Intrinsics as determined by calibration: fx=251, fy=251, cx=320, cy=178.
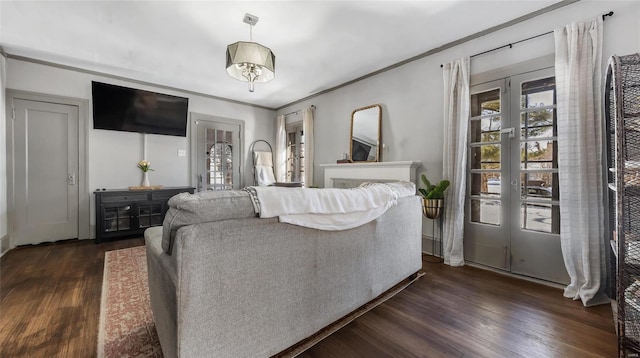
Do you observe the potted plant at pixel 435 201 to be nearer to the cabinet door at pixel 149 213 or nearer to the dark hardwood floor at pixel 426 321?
the dark hardwood floor at pixel 426 321

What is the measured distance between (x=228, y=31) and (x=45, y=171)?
3.45m

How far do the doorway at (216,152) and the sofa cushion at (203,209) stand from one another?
4.28 metres

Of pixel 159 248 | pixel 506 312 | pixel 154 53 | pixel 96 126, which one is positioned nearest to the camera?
pixel 159 248

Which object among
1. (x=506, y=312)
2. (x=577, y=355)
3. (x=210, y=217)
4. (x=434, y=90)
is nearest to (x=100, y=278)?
(x=210, y=217)

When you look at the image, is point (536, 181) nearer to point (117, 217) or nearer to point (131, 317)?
point (131, 317)

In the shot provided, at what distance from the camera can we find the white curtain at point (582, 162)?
2049mm

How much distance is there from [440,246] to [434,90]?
1963mm

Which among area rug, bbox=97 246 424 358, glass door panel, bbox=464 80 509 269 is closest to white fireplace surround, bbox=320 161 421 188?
glass door panel, bbox=464 80 509 269

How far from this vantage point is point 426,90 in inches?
129

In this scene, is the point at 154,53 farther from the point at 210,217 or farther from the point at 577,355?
the point at 577,355

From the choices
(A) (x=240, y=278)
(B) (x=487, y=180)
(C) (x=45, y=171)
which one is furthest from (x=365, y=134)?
(C) (x=45, y=171)

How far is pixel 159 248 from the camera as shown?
132 centimetres

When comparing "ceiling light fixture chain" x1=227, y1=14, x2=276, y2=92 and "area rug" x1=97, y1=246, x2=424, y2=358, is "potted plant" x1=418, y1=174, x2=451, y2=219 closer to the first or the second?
"area rug" x1=97, y1=246, x2=424, y2=358

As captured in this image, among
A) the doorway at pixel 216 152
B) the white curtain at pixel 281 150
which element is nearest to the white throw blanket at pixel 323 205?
the white curtain at pixel 281 150
